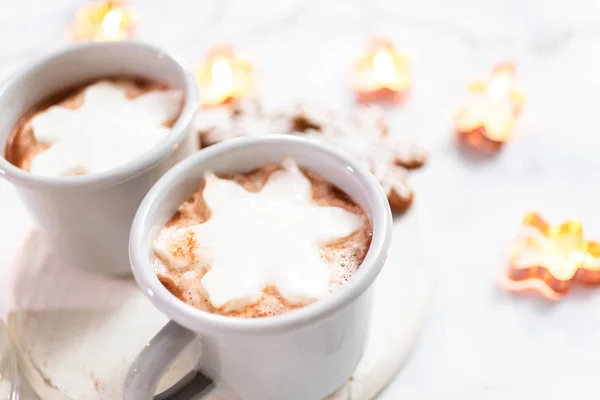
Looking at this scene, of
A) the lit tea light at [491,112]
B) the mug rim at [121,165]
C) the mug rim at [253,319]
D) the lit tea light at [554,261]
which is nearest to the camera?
the mug rim at [253,319]

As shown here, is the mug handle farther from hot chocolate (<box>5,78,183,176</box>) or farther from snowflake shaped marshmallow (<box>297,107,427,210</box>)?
snowflake shaped marshmallow (<box>297,107,427,210</box>)

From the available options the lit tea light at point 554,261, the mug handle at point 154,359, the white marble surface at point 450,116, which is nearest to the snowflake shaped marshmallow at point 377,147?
the white marble surface at point 450,116

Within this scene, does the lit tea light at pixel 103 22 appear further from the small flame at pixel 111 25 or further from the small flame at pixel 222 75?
the small flame at pixel 222 75

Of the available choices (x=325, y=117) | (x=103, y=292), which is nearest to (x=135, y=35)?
(x=325, y=117)

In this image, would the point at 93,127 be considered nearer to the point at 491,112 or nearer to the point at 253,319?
the point at 253,319

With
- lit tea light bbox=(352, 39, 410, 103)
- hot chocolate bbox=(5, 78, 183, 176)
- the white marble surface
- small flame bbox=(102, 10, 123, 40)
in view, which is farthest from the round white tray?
small flame bbox=(102, 10, 123, 40)

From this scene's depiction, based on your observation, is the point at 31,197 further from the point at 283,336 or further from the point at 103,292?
the point at 283,336
